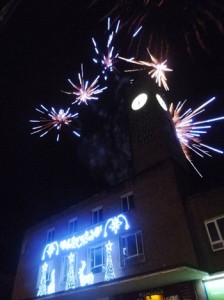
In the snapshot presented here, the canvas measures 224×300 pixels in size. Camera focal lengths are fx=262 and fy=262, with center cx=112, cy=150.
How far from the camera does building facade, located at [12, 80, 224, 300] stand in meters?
13.1

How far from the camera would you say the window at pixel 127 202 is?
1805cm

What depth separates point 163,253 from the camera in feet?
48.0

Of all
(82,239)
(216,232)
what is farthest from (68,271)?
(216,232)

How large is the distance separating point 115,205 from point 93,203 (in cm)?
230

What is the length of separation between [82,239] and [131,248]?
432 centimetres

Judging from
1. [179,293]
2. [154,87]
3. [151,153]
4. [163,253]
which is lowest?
[179,293]

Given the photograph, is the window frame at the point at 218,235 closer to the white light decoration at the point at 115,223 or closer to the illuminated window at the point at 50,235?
the white light decoration at the point at 115,223

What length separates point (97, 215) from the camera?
1975 cm

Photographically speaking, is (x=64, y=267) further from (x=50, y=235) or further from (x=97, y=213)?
(x=97, y=213)

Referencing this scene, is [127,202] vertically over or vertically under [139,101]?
under

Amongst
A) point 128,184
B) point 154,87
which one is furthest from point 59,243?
point 154,87

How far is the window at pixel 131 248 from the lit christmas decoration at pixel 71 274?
411cm

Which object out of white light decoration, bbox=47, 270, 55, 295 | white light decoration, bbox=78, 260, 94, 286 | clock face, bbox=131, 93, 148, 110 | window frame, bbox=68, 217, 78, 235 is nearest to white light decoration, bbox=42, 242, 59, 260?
window frame, bbox=68, 217, 78, 235

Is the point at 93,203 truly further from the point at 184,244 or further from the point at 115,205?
the point at 184,244
